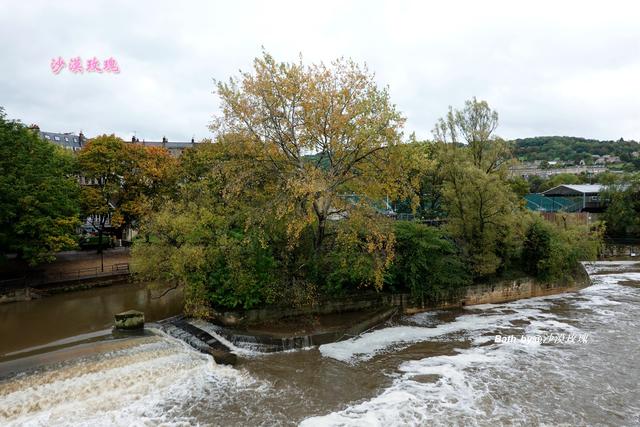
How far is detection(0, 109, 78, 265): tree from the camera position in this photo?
2408 centimetres

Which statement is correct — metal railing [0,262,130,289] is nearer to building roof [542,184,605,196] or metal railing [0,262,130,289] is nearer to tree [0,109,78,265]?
tree [0,109,78,265]

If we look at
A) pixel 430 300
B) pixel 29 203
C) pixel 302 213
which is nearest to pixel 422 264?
pixel 430 300

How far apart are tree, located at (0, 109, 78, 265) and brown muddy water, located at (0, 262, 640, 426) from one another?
312 inches

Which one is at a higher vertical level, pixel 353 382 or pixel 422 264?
pixel 422 264

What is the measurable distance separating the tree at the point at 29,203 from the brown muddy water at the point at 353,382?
793 cm

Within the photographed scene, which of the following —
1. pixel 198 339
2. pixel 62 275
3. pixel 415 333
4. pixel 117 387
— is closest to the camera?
A: pixel 117 387

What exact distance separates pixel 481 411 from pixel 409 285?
10.5 meters

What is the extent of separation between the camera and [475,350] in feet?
53.0

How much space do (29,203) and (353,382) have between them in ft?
75.4

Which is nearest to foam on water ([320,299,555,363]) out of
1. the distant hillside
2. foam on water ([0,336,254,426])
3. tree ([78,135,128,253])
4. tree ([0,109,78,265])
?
foam on water ([0,336,254,426])

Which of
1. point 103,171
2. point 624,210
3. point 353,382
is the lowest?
point 353,382

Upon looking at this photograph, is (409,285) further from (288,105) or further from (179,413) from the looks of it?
(179,413)

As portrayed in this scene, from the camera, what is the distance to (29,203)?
24359 mm

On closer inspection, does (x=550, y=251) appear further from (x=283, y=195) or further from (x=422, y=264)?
(x=283, y=195)
